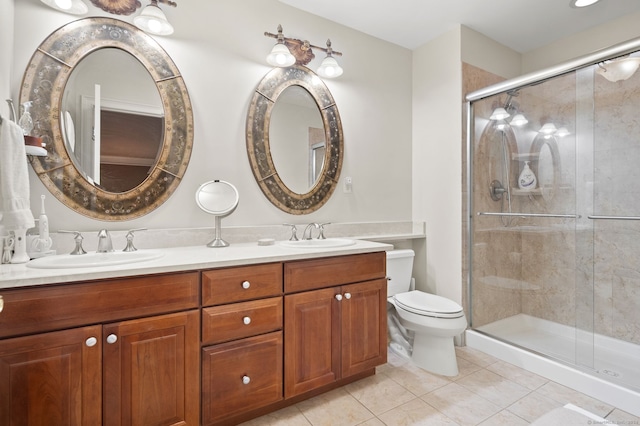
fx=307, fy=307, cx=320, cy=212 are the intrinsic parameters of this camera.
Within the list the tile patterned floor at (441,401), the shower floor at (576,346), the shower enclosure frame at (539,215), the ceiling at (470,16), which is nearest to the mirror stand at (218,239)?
the tile patterned floor at (441,401)

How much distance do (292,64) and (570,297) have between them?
9.17 feet

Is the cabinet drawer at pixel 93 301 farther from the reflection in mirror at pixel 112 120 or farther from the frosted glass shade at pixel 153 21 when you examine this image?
the frosted glass shade at pixel 153 21

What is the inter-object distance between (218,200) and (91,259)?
2.34ft

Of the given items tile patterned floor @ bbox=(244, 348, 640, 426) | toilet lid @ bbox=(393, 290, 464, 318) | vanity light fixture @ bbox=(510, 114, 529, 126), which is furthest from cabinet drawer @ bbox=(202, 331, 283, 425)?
vanity light fixture @ bbox=(510, 114, 529, 126)

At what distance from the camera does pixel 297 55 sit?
2.23 m

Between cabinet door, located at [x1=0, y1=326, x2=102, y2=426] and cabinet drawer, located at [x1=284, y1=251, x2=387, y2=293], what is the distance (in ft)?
2.79

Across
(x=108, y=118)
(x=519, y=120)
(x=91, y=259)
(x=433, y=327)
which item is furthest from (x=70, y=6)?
(x=519, y=120)

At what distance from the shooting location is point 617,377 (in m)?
1.87

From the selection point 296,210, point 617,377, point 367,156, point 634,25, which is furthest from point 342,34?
point 617,377

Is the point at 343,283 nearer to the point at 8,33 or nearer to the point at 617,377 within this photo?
the point at 617,377

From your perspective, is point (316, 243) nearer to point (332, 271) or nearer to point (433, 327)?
point (332, 271)

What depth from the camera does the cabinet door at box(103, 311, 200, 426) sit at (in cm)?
121

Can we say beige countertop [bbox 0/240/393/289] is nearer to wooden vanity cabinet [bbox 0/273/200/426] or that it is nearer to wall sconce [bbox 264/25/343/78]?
wooden vanity cabinet [bbox 0/273/200/426]

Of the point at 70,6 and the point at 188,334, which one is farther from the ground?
the point at 70,6
